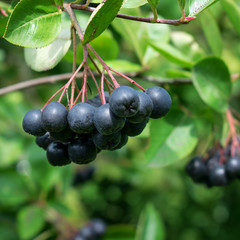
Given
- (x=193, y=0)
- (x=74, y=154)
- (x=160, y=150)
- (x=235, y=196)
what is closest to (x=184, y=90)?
(x=160, y=150)

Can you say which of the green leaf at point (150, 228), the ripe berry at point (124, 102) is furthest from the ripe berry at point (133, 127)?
the green leaf at point (150, 228)

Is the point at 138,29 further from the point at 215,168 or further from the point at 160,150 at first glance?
the point at 215,168

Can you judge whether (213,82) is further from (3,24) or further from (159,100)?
(3,24)

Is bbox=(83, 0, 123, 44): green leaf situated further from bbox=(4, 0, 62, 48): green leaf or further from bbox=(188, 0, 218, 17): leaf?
bbox=(188, 0, 218, 17): leaf

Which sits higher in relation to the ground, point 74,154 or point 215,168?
point 74,154

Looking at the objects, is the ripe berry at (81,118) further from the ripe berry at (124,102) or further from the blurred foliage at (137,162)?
the blurred foliage at (137,162)

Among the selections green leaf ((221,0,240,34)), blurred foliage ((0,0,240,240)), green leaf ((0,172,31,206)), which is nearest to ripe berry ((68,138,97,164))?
blurred foliage ((0,0,240,240))
